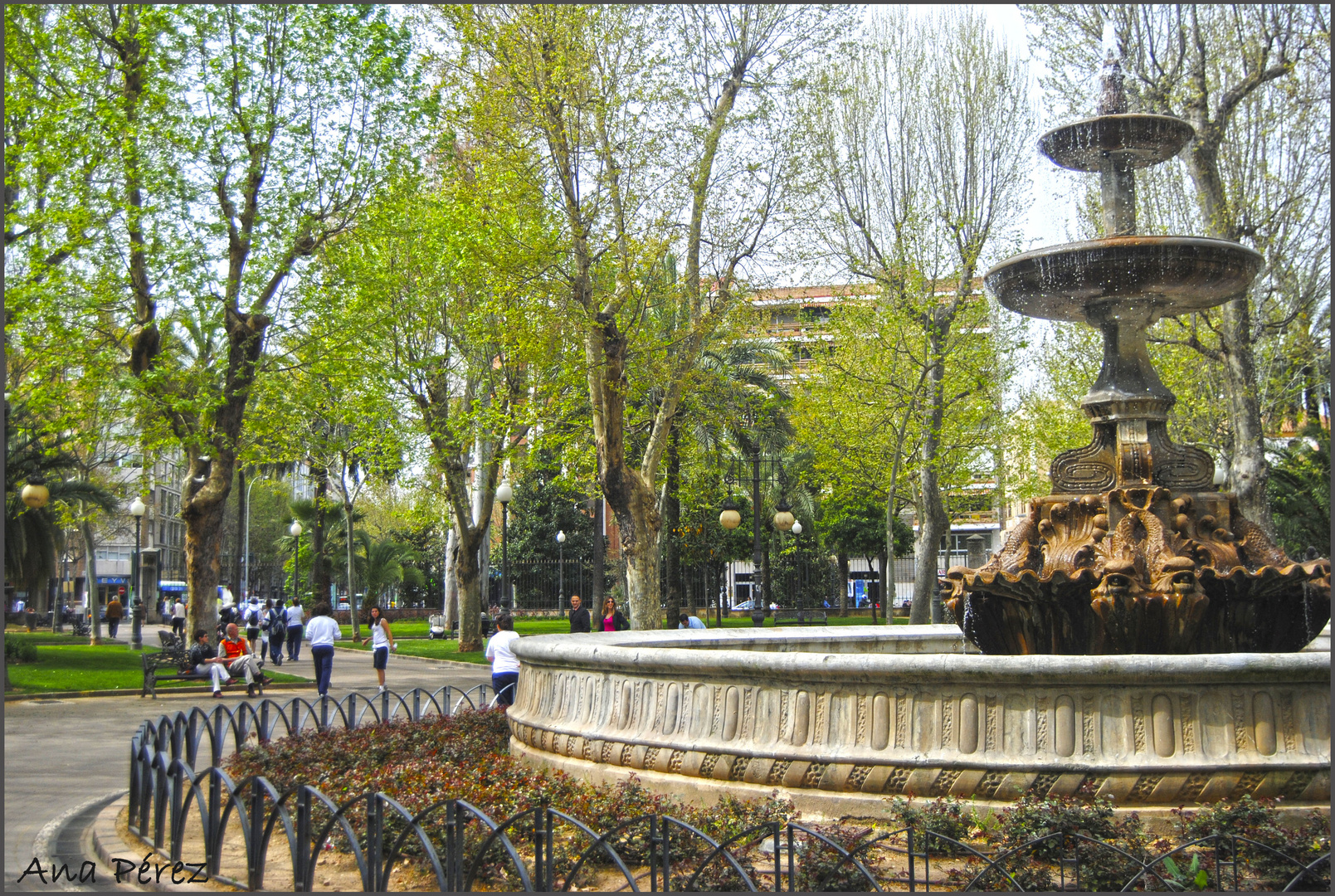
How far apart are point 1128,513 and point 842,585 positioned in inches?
1480

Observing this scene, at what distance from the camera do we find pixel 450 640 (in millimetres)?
34750

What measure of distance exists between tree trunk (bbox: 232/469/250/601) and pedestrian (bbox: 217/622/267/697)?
101 feet

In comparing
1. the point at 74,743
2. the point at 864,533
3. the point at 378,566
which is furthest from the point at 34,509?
the point at 864,533

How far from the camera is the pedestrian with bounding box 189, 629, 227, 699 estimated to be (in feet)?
61.6

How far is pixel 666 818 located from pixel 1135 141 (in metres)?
7.47

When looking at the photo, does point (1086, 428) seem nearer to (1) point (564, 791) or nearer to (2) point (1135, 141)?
(2) point (1135, 141)

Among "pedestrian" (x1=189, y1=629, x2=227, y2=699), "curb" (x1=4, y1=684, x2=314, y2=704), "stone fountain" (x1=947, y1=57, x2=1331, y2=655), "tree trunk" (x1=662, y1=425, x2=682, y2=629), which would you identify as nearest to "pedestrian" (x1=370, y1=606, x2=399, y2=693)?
"pedestrian" (x1=189, y1=629, x2=227, y2=699)

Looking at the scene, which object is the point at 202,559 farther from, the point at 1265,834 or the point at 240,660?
the point at 1265,834

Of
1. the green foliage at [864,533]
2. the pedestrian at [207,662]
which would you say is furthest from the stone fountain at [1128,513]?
the green foliage at [864,533]

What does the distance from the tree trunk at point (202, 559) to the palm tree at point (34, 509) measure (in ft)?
12.9

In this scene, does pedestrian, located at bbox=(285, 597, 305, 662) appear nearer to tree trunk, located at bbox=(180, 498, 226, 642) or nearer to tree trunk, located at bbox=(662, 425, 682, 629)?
tree trunk, located at bbox=(180, 498, 226, 642)

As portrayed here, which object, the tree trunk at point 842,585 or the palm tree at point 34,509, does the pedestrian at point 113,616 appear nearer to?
the palm tree at point 34,509

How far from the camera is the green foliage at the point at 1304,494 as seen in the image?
106ft

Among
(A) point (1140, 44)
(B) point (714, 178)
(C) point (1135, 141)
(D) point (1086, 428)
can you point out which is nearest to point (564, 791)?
(C) point (1135, 141)
